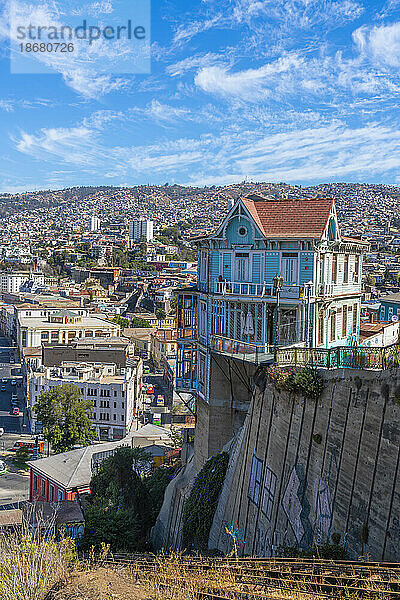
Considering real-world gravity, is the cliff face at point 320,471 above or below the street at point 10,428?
above

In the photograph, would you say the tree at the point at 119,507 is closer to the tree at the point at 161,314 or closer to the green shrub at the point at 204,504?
the green shrub at the point at 204,504

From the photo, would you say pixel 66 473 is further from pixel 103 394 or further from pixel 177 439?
pixel 103 394

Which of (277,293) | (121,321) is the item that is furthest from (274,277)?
(121,321)

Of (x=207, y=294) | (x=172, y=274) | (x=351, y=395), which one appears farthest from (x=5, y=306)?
(x=351, y=395)

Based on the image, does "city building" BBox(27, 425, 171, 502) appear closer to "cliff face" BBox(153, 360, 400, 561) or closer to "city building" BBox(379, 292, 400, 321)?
"cliff face" BBox(153, 360, 400, 561)

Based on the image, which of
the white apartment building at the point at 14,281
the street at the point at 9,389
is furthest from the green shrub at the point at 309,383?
the white apartment building at the point at 14,281

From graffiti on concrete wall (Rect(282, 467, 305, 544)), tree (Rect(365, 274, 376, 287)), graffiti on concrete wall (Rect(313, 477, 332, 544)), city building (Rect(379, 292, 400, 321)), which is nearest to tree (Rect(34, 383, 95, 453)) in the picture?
city building (Rect(379, 292, 400, 321))
